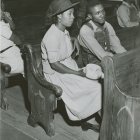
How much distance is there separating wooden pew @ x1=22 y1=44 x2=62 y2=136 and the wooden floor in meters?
0.11

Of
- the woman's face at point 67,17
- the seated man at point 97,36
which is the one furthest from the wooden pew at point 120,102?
the woman's face at point 67,17

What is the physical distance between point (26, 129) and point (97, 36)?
4.55 ft

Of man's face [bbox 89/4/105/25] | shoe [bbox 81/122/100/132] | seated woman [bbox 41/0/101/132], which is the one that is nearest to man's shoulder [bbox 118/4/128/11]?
man's face [bbox 89/4/105/25]

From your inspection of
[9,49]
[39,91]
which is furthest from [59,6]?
[9,49]

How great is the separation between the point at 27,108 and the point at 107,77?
1.84m

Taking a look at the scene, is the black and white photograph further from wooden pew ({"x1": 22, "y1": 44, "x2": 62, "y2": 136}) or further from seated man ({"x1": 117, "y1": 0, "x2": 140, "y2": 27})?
seated man ({"x1": 117, "y1": 0, "x2": 140, "y2": 27})

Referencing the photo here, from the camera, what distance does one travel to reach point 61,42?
365 centimetres

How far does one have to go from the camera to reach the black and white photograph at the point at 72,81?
2996 millimetres

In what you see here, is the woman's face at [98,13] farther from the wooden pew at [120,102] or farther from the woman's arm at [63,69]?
the wooden pew at [120,102]

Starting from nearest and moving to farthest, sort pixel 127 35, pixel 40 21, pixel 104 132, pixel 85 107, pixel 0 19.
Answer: pixel 104 132, pixel 85 107, pixel 0 19, pixel 127 35, pixel 40 21

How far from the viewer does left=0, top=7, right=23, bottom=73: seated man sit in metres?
4.26

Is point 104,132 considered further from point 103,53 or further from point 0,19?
point 0,19

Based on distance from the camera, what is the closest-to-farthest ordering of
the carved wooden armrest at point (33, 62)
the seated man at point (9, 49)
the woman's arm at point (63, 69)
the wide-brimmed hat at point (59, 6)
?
the wide-brimmed hat at point (59, 6), the woman's arm at point (63, 69), the carved wooden armrest at point (33, 62), the seated man at point (9, 49)

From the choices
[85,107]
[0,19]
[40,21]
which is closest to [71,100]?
[85,107]
